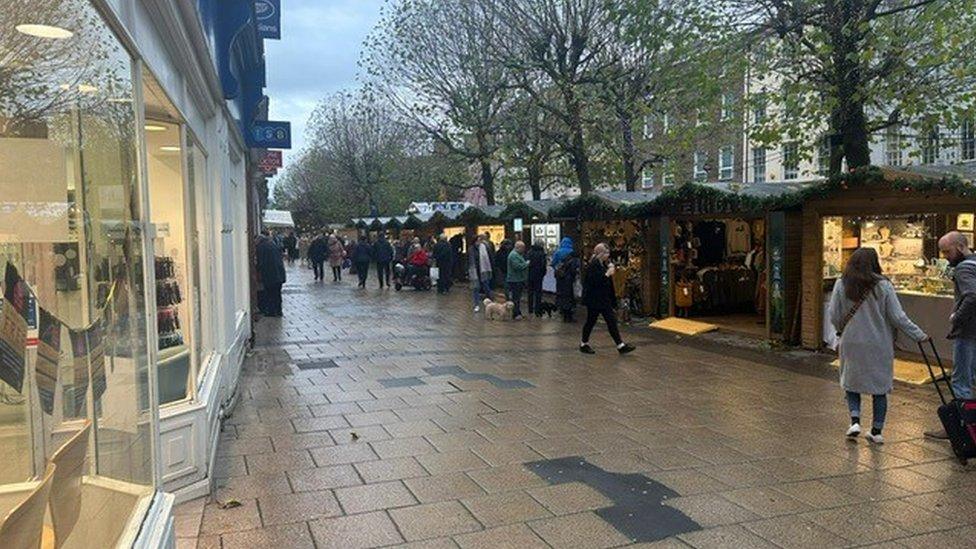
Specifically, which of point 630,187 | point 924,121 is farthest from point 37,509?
point 630,187

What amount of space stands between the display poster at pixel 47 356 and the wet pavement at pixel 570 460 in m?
2.12

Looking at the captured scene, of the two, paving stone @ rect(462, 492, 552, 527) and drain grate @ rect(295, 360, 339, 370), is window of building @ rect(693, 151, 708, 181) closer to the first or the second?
drain grate @ rect(295, 360, 339, 370)

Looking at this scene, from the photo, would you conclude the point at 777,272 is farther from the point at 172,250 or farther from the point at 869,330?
the point at 172,250

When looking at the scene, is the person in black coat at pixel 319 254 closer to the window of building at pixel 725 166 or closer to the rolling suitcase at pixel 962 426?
the window of building at pixel 725 166

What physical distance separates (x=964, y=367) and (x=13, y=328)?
629 cm

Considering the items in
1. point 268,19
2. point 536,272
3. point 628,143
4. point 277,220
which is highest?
point 268,19

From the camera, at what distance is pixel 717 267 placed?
1402cm

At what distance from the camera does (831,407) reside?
23.1ft

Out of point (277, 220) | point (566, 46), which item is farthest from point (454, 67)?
point (277, 220)

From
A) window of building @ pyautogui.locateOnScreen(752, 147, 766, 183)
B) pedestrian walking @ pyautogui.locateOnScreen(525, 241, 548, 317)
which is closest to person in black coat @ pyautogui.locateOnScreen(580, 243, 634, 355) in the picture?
pedestrian walking @ pyautogui.locateOnScreen(525, 241, 548, 317)

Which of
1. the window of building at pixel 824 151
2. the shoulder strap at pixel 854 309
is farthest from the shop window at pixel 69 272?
the window of building at pixel 824 151

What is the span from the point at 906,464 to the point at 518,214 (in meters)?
14.3

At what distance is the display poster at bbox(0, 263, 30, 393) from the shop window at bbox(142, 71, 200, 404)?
107 inches

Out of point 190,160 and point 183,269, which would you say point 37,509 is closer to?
point 183,269
